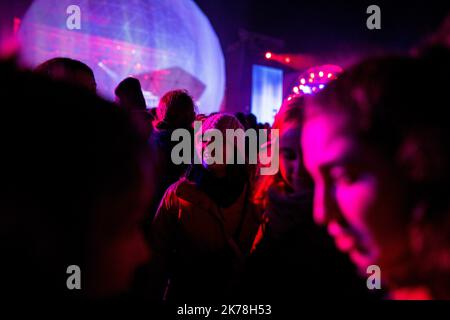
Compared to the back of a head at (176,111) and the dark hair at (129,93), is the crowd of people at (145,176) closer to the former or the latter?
the back of a head at (176,111)

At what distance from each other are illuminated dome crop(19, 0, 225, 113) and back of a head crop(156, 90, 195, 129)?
1.42m

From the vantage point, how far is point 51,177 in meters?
0.66

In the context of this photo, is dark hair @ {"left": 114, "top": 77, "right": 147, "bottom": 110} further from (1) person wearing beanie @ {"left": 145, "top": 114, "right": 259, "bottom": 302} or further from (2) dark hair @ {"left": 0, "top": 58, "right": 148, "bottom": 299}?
(2) dark hair @ {"left": 0, "top": 58, "right": 148, "bottom": 299}

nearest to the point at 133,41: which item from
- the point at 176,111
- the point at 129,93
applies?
the point at 129,93

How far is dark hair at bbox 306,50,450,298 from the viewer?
73 centimetres

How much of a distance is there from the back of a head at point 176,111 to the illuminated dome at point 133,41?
1.42 m

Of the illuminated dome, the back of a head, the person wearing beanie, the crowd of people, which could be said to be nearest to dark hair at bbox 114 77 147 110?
the back of a head

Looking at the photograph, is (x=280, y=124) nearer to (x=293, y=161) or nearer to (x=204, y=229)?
(x=293, y=161)

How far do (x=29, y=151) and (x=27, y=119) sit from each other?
6cm

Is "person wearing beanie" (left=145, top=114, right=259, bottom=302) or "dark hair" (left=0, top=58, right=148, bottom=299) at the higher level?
"dark hair" (left=0, top=58, right=148, bottom=299)

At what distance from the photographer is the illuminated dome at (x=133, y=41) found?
4766mm

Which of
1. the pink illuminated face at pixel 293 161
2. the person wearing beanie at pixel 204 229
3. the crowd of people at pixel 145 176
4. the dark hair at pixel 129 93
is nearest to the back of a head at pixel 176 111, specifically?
the dark hair at pixel 129 93

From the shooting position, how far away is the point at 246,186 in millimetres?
2621

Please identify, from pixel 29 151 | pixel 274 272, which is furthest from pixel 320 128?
pixel 274 272
